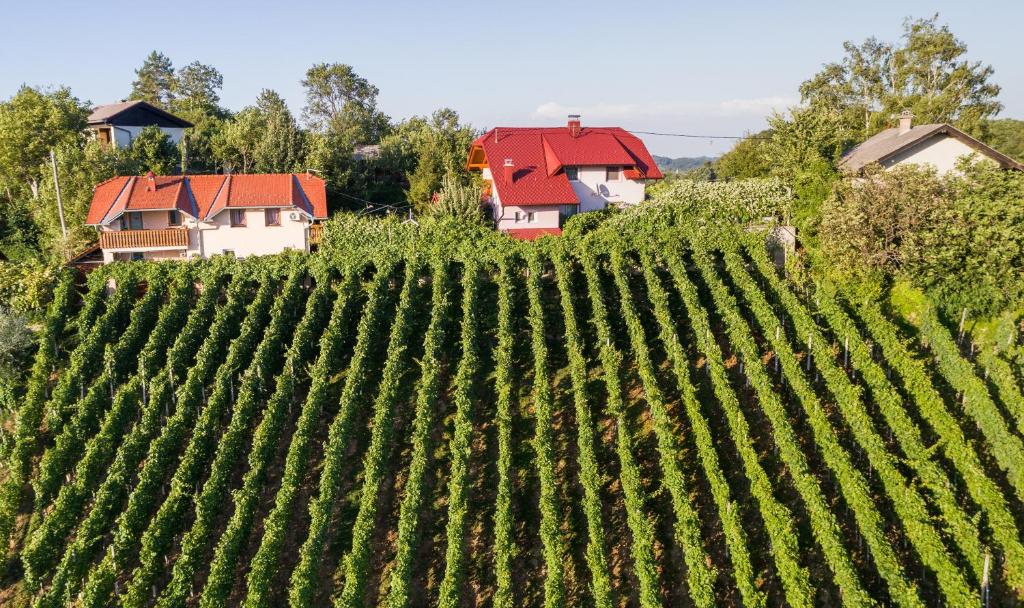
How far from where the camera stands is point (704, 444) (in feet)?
65.8

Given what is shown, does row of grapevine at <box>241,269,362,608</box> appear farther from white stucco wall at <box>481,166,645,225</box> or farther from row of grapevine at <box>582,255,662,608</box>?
white stucco wall at <box>481,166,645,225</box>

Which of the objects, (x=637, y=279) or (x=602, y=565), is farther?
(x=637, y=279)

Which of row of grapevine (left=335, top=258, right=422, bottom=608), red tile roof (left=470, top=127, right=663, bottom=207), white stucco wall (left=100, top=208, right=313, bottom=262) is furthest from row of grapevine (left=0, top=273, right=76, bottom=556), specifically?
red tile roof (left=470, top=127, right=663, bottom=207)

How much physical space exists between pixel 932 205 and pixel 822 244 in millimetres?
4024

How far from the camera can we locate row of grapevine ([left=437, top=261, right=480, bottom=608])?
57.5 feet

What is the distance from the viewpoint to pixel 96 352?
25.8 m

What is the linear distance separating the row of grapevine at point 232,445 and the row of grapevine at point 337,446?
2480mm

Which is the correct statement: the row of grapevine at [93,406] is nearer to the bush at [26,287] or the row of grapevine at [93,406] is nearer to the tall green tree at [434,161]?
the bush at [26,287]

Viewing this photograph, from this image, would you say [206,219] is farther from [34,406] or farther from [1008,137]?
[1008,137]

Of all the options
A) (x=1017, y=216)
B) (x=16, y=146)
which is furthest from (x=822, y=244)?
(x=16, y=146)

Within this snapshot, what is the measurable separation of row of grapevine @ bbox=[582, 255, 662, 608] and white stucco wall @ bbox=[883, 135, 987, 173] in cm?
1695

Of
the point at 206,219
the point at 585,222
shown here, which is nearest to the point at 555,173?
the point at 585,222

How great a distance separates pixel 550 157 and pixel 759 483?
2584cm

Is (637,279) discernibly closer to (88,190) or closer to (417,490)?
(417,490)
